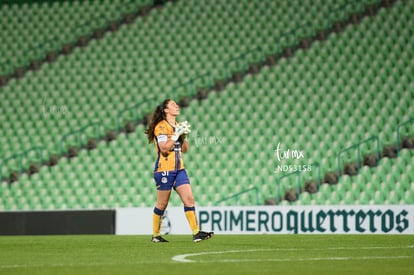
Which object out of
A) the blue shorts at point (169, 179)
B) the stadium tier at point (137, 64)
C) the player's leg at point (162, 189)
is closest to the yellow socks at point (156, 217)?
the player's leg at point (162, 189)

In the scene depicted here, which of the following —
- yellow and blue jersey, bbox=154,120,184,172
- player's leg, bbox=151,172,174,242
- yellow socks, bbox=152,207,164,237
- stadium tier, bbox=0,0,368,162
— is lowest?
yellow socks, bbox=152,207,164,237

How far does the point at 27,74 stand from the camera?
22781 mm

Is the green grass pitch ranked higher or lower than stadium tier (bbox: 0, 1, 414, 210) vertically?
lower

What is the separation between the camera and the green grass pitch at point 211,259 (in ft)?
24.7

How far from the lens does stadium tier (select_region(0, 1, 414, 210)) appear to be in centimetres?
1862

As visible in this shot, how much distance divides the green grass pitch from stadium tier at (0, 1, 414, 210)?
7.07m

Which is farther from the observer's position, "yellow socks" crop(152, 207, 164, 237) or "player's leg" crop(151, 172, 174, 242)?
"yellow socks" crop(152, 207, 164, 237)

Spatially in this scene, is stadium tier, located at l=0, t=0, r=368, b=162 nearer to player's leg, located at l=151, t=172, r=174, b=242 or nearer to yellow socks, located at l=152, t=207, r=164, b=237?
yellow socks, located at l=152, t=207, r=164, b=237

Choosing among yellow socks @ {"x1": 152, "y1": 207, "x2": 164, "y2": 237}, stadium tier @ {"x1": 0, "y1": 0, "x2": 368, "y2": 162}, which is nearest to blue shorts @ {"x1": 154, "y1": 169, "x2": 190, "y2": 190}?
yellow socks @ {"x1": 152, "y1": 207, "x2": 164, "y2": 237}

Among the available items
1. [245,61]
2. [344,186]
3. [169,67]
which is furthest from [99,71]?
[344,186]

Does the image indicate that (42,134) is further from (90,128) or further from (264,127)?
(264,127)

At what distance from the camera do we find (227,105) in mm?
20328

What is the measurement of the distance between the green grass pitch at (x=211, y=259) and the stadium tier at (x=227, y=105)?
23.2 ft

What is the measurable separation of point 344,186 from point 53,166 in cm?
687
